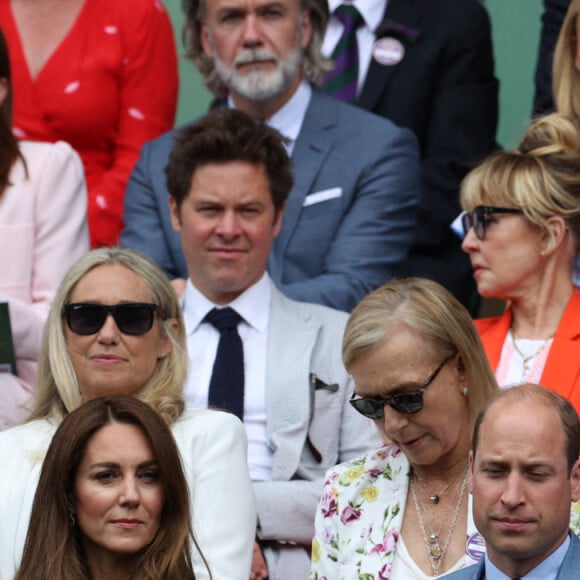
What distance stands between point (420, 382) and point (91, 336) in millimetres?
965

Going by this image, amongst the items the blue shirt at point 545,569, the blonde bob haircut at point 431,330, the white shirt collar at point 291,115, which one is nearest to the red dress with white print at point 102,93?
the white shirt collar at point 291,115

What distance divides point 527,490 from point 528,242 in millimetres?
1645

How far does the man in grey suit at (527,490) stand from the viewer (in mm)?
3859

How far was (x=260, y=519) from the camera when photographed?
514 cm

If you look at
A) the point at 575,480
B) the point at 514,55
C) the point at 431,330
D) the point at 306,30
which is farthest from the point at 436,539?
the point at 514,55

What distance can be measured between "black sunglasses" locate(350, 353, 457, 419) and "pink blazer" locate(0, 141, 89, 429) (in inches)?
58.2

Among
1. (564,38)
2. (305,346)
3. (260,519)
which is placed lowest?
(260,519)

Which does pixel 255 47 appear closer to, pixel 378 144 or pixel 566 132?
Result: pixel 378 144

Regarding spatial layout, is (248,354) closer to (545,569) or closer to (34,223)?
(34,223)

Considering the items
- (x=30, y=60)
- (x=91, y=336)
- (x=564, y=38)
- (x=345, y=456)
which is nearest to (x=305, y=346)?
(x=345, y=456)

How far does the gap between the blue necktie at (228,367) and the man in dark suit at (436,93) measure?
97cm

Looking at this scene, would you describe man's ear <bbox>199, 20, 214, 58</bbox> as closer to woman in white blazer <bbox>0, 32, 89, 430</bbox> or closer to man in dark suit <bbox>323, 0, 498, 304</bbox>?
man in dark suit <bbox>323, 0, 498, 304</bbox>

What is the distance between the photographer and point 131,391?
4926 mm

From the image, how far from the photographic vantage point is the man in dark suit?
6430 mm
